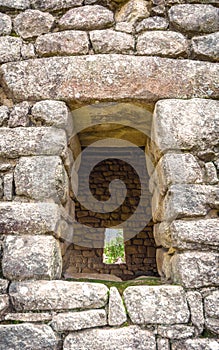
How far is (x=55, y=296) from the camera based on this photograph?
180 cm

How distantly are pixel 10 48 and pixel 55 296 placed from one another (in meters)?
1.69

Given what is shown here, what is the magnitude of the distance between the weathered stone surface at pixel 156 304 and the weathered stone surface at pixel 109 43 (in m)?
1.58

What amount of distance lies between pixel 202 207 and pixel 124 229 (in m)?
4.77

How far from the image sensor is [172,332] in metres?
1.76

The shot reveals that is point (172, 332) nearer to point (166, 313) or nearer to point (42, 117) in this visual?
point (166, 313)

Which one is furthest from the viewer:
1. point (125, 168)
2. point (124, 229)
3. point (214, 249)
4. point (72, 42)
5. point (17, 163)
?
point (125, 168)

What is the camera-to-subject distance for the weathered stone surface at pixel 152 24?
2367 mm

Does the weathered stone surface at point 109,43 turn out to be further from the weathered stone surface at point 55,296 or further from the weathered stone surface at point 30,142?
the weathered stone surface at point 55,296

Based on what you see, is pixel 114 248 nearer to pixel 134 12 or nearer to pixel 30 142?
pixel 30 142

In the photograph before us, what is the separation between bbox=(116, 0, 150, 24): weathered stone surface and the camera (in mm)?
2398

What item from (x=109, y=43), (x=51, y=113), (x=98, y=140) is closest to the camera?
(x=51, y=113)

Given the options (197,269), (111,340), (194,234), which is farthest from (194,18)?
(111,340)

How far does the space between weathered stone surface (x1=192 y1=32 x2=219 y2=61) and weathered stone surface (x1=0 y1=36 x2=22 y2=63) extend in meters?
1.25

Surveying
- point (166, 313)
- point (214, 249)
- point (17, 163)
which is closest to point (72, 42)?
point (17, 163)
